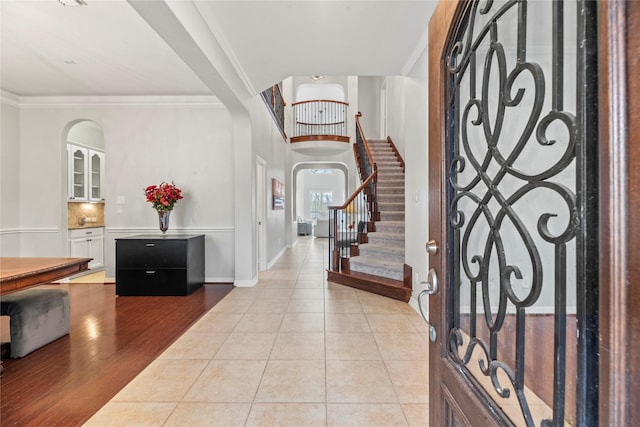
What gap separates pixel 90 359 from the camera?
92.3 inches

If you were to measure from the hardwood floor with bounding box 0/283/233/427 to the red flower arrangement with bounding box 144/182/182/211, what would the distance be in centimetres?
121

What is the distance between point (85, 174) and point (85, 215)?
28.7 inches

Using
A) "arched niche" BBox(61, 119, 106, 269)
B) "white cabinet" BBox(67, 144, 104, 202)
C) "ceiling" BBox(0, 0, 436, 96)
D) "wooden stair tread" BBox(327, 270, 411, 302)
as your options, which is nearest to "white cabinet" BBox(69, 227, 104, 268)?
"arched niche" BBox(61, 119, 106, 269)

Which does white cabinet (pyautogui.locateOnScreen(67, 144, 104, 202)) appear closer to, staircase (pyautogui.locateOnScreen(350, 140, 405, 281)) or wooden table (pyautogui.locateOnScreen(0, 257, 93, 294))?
wooden table (pyautogui.locateOnScreen(0, 257, 93, 294))

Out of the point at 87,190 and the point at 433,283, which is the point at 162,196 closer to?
the point at 87,190

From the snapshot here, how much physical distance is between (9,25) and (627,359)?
14.6ft

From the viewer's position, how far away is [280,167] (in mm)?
7723

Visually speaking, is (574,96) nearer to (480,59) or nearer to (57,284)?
(480,59)

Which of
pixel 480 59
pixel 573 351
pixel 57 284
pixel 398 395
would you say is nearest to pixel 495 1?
pixel 480 59

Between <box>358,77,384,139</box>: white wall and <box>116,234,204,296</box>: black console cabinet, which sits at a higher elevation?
<box>358,77,384,139</box>: white wall

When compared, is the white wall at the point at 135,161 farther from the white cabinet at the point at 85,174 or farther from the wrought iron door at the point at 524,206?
the wrought iron door at the point at 524,206

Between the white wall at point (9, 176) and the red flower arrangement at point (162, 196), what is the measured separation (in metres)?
2.10

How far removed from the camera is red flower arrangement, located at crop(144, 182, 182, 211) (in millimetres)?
4133

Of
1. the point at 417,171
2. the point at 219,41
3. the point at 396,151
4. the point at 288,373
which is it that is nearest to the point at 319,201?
the point at 396,151
